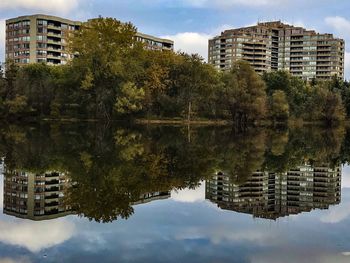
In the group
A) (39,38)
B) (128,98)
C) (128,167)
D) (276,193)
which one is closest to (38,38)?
(39,38)

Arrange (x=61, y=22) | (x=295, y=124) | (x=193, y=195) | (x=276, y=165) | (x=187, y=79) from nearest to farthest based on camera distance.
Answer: (x=193, y=195) < (x=276, y=165) < (x=187, y=79) < (x=295, y=124) < (x=61, y=22)

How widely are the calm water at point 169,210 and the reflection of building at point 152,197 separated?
0.05 m

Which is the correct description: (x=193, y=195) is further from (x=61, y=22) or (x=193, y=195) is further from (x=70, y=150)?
(x=61, y=22)

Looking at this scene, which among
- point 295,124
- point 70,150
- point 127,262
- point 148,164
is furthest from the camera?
point 295,124

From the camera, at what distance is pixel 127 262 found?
7.53 metres

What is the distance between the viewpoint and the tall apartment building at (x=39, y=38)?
136 m

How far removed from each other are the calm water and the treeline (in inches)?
1903

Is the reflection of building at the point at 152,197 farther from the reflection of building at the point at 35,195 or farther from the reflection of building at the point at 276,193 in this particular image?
the reflection of building at the point at 35,195

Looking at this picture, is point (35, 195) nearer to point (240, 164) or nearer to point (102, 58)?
point (240, 164)

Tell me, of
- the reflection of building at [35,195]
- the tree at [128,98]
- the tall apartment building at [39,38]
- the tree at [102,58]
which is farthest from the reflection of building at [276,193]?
the tall apartment building at [39,38]

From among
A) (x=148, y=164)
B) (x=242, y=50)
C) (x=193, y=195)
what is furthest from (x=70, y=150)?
(x=242, y=50)

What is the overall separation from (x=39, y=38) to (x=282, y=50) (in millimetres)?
102612

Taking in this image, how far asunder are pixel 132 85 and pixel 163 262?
212 ft

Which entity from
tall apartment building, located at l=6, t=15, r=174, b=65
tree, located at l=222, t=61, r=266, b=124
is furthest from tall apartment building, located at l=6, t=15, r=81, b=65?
tree, located at l=222, t=61, r=266, b=124
